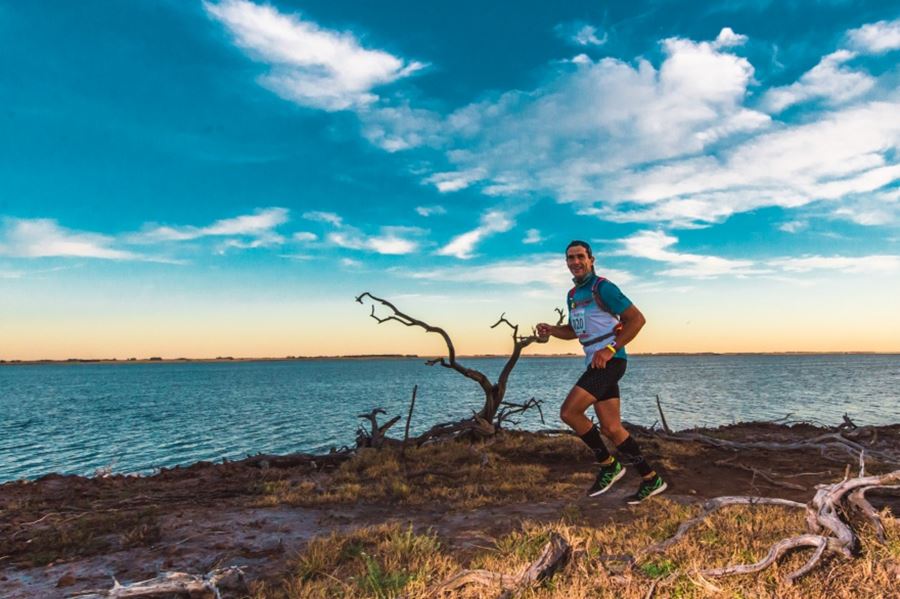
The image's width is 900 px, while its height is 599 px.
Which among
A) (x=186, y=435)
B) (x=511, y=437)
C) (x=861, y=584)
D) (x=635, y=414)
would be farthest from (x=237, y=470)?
(x=635, y=414)

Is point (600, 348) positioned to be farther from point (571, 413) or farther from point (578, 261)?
point (578, 261)

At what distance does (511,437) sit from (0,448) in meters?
25.2

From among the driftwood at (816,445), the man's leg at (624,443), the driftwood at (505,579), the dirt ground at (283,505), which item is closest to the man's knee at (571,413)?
the man's leg at (624,443)

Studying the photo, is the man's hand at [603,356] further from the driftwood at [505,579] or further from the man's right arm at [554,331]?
the driftwood at [505,579]

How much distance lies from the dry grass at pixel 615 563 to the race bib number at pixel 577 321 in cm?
213

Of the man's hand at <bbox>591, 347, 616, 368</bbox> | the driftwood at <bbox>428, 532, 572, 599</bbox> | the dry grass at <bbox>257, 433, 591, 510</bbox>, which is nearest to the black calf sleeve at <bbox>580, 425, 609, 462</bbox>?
the dry grass at <bbox>257, 433, 591, 510</bbox>

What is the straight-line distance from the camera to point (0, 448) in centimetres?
2381

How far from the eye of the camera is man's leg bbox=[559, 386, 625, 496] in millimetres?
6020

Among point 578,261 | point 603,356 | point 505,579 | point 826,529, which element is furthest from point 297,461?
point 826,529

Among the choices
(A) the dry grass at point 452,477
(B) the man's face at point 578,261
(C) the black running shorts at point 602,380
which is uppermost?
(B) the man's face at point 578,261

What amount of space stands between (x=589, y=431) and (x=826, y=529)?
106 inches

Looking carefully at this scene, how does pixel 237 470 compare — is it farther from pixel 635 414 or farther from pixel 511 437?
pixel 635 414

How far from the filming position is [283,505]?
22.2ft

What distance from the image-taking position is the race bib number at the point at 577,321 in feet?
20.6
